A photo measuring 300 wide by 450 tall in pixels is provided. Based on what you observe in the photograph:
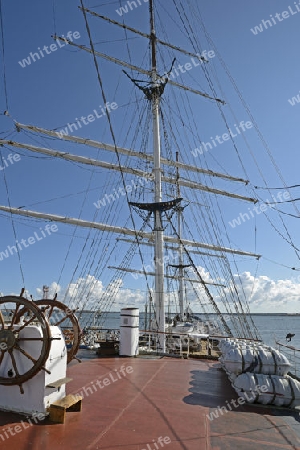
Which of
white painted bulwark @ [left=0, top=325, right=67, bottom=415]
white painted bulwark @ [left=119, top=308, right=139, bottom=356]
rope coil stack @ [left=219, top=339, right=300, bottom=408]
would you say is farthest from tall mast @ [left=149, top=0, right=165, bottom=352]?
white painted bulwark @ [left=0, top=325, right=67, bottom=415]

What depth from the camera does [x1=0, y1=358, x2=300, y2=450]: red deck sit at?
467 centimetres

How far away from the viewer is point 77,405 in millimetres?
5902

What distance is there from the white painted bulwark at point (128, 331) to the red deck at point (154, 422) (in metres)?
3.15

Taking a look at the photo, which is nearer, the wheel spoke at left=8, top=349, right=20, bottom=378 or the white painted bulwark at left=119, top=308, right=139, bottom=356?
the wheel spoke at left=8, top=349, right=20, bottom=378

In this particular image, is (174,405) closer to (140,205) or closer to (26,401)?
(26,401)

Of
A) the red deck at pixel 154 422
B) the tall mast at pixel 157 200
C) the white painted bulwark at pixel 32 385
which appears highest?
the tall mast at pixel 157 200

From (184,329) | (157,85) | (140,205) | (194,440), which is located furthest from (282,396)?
(184,329)

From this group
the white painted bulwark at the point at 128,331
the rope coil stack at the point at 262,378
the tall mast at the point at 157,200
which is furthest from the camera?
the tall mast at the point at 157,200

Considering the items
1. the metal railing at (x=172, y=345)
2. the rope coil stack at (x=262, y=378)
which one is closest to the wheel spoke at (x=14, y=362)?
the rope coil stack at (x=262, y=378)

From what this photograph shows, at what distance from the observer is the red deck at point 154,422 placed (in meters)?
4.67

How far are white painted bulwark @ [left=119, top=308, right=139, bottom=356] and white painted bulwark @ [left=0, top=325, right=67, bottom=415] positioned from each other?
237 inches

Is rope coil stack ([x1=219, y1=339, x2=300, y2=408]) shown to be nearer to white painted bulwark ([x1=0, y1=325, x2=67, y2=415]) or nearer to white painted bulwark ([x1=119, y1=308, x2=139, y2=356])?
white painted bulwark ([x1=0, y1=325, x2=67, y2=415])

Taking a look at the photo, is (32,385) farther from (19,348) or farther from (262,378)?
(262,378)

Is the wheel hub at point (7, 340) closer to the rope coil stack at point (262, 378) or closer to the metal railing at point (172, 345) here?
the rope coil stack at point (262, 378)
